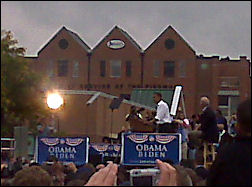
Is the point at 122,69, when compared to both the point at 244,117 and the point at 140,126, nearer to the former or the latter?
the point at 140,126

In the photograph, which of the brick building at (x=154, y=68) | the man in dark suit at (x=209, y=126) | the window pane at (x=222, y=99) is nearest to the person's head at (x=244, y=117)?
the man in dark suit at (x=209, y=126)

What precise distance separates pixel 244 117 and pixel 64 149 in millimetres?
4130

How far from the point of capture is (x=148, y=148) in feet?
21.1

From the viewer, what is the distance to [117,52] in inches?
1901

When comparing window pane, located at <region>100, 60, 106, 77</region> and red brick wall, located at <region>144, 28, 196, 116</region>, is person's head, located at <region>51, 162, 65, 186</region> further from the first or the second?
window pane, located at <region>100, 60, 106, 77</region>

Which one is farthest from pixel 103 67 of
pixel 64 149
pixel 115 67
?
pixel 64 149

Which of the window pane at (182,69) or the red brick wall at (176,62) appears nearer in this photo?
the red brick wall at (176,62)

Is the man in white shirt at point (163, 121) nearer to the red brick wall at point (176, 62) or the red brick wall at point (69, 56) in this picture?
the red brick wall at point (69, 56)

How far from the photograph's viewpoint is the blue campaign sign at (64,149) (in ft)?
22.9

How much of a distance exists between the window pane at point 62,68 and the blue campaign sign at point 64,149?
33.7 meters

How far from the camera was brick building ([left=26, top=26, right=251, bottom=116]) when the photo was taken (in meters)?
45.5

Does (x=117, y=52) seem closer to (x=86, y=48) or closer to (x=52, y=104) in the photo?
(x=86, y=48)

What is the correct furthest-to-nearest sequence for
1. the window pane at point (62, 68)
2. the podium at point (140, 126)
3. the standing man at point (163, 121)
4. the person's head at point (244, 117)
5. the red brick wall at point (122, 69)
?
the red brick wall at point (122, 69) < the window pane at point (62, 68) < the podium at point (140, 126) < the standing man at point (163, 121) < the person's head at point (244, 117)

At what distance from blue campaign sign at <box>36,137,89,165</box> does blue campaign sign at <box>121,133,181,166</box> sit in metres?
0.68
